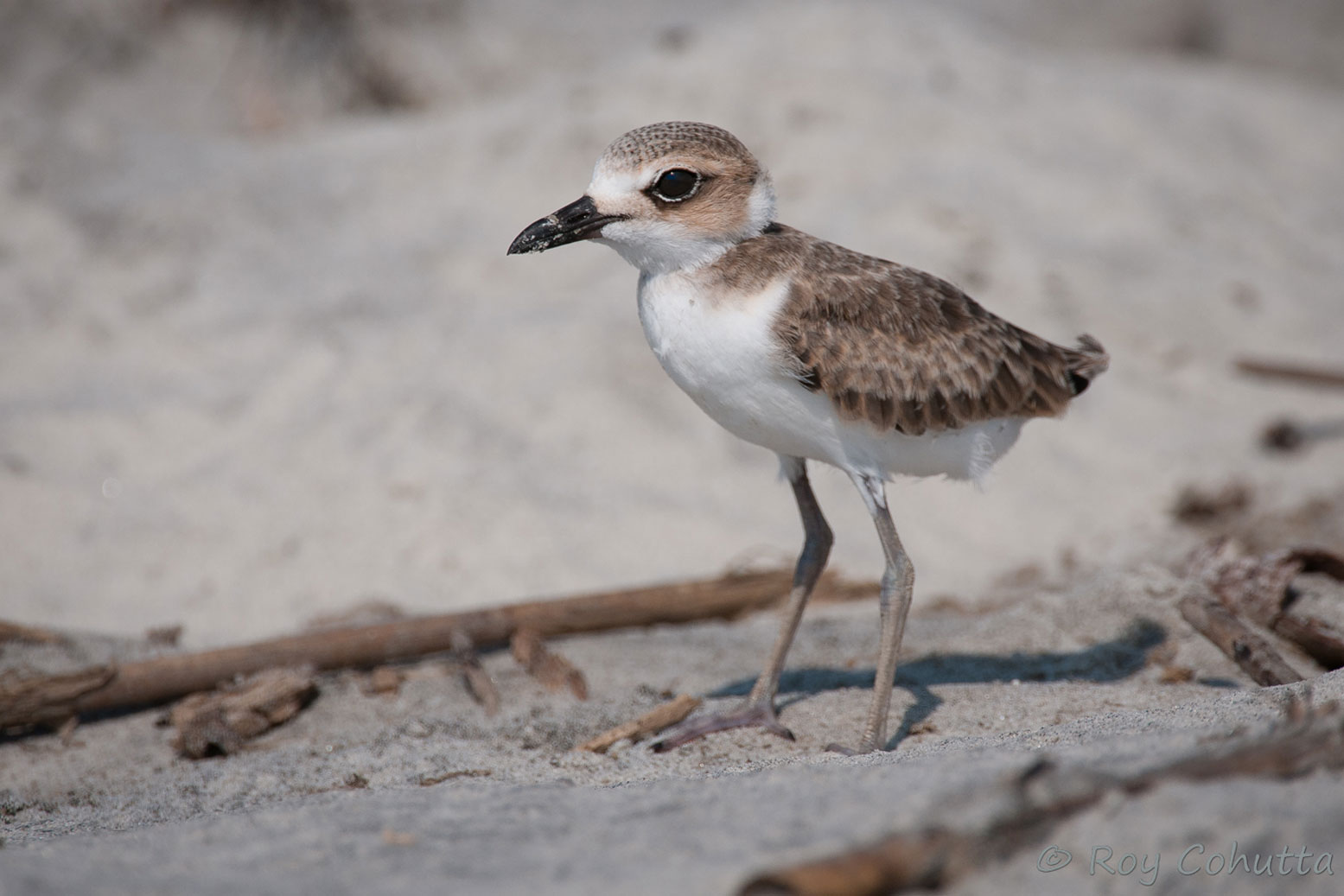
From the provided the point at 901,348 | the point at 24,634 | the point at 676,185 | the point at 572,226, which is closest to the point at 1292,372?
the point at 901,348

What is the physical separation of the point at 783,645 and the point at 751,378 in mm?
1125

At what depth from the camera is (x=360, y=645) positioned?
184 inches

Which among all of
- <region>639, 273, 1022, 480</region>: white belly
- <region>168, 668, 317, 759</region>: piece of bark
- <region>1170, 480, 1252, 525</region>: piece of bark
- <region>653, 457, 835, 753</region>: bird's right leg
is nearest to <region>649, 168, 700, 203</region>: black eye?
<region>639, 273, 1022, 480</region>: white belly

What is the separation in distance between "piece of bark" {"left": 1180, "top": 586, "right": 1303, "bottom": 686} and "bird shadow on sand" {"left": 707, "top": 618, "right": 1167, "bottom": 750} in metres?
0.20

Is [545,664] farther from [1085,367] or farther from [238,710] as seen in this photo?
[1085,367]

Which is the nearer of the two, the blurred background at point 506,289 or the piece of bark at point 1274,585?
the piece of bark at point 1274,585

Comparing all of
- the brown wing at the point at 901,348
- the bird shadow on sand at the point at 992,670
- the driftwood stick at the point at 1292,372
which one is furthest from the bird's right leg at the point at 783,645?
the driftwood stick at the point at 1292,372

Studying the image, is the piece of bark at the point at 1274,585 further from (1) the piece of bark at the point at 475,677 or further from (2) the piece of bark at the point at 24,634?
(2) the piece of bark at the point at 24,634

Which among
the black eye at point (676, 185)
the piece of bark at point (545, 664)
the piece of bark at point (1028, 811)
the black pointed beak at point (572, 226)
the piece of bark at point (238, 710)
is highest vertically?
the black eye at point (676, 185)

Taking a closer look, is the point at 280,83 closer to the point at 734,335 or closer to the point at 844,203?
the point at 844,203

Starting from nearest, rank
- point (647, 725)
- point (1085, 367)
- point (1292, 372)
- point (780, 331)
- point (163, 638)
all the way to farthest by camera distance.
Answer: point (780, 331) → point (647, 725) → point (1085, 367) → point (163, 638) → point (1292, 372)

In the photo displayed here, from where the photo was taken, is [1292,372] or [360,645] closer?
[360,645]

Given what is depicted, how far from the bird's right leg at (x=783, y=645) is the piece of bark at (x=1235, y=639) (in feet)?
4.83

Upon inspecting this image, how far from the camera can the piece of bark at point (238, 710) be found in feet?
13.7
